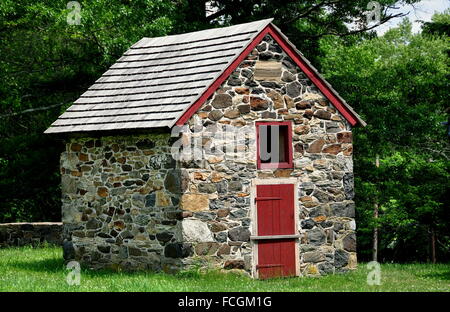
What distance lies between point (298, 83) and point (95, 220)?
17.6 ft

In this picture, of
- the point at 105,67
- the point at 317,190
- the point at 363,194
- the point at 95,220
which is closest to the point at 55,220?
the point at 105,67

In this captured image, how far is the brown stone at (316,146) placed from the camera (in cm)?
1767

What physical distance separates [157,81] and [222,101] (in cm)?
208

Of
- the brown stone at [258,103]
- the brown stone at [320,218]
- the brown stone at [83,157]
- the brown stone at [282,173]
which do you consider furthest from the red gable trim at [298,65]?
the brown stone at [83,157]

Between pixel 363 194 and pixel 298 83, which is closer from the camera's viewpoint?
pixel 298 83

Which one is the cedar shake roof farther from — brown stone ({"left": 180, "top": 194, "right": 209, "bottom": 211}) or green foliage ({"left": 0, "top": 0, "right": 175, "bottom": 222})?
green foliage ({"left": 0, "top": 0, "right": 175, "bottom": 222})

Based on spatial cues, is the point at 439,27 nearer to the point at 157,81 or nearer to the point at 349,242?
the point at 349,242

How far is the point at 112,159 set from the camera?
17641mm

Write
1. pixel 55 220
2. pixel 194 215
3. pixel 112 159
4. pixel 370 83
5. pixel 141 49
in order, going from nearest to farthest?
pixel 194 215 → pixel 112 159 → pixel 141 49 → pixel 370 83 → pixel 55 220

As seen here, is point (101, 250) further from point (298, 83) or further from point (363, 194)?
point (363, 194)

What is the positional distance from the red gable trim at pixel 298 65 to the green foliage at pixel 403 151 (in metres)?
7.27

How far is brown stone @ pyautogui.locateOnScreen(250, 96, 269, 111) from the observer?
673 inches

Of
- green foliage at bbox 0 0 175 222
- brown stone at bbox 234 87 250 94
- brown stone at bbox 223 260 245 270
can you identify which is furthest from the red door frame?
green foliage at bbox 0 0 175 222

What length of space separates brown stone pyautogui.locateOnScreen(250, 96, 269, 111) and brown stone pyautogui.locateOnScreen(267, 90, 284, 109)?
0.57ft
